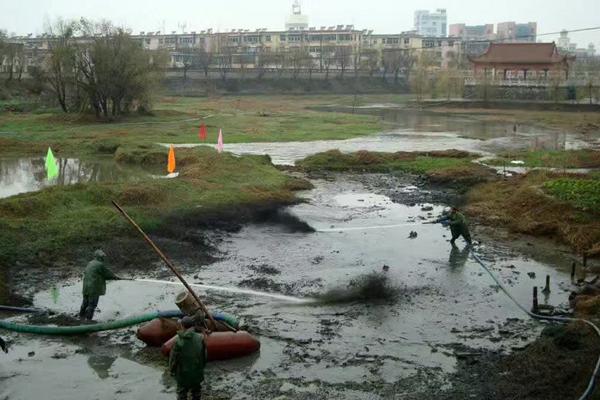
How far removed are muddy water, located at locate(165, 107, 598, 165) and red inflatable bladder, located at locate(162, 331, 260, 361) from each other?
2202cm

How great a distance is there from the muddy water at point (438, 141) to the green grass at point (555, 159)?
131 inches

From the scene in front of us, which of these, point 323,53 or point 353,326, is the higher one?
point 323,53

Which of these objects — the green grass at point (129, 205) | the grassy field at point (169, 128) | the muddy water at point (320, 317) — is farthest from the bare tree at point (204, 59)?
the muddy water at point (320, 317)

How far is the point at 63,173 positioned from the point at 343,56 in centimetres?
8205

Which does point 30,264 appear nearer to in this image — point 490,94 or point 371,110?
point 371,110

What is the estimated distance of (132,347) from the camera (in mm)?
11422

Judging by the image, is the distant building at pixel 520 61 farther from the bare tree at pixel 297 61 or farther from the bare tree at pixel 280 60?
the bare tree at pixel 280 60

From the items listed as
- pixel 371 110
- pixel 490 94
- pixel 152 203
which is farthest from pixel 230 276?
pixel 490 94

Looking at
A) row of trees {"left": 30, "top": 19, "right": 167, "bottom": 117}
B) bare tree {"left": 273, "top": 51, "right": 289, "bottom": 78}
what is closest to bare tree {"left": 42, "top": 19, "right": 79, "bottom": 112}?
row of trees {"left": 30, "top": 19, "right": 167, "bottom": 117}

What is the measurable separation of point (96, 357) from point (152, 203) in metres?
10.1

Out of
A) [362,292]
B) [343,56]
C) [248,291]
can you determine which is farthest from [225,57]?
[362,292]

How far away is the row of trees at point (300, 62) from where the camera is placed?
101312mm

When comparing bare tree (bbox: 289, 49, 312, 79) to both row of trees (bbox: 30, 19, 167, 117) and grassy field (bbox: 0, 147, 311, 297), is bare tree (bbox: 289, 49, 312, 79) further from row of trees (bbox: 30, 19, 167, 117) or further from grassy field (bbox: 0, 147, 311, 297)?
grassy field (bbox: 0, 147, 311, 297)

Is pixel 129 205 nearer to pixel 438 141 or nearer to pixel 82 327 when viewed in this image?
pixel 82 327
